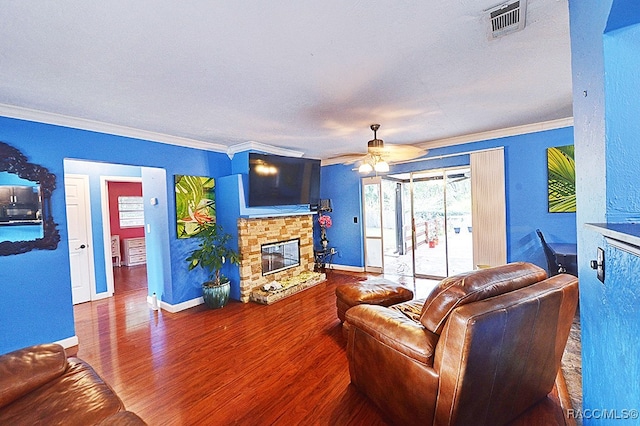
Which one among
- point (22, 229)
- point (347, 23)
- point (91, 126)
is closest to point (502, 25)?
point (347, 23)

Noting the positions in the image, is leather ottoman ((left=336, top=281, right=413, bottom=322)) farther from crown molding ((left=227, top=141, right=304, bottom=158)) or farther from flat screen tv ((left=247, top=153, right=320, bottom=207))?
crown molding ((left=227, top=141, right=304, bottom=158))

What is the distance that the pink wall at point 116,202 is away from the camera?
678 cm

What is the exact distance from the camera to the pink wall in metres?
6.78

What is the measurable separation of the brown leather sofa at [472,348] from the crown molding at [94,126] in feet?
11.4

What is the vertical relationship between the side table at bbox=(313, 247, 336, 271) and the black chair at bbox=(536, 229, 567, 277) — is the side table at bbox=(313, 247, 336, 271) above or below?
below

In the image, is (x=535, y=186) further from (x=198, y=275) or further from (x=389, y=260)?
(x=198, y=275)

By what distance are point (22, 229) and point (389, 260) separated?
5447 mm

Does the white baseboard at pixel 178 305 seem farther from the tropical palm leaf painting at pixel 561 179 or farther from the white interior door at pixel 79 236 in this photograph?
the tropical palm leaf painting at pixel 561 179

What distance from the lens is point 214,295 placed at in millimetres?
3879

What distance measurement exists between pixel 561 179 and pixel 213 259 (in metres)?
4.91

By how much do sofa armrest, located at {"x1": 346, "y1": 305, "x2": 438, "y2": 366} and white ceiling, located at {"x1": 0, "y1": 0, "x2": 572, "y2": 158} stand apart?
1740 millimetres

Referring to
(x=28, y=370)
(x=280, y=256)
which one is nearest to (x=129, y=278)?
(x=280, y=256)

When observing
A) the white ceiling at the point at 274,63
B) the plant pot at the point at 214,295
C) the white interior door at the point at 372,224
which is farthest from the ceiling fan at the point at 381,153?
the plant pot at the point at 214,295

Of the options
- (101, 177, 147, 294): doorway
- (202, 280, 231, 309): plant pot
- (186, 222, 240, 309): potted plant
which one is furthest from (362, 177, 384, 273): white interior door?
(101, 177, 147, 294): doorway
